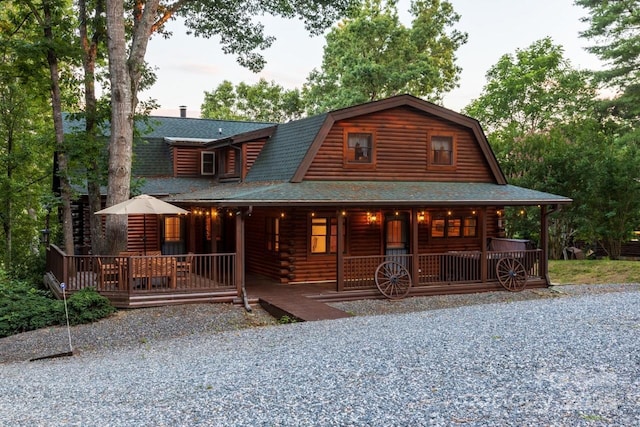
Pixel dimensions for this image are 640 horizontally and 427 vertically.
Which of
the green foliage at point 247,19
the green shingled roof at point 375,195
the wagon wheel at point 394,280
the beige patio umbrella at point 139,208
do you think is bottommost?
the wagon wheel at point 394,280

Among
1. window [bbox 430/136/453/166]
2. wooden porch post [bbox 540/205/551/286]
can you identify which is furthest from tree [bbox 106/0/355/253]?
wooden porch post [bbox 540/205/551/286]

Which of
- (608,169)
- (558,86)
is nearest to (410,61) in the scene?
(558,86)

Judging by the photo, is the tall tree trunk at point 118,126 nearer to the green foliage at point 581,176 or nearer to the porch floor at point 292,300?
the porch floor at point 292,300

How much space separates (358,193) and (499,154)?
16239 mm

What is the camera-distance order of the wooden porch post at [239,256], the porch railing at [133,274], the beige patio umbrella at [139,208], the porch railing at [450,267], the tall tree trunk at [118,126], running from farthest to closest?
the tall tree trunk at [118,126]
the porch railing at [450,267]
the wooden porch post at [239,256]
the beige patio umbrella at [139,208]
the porch railing at [133,274]

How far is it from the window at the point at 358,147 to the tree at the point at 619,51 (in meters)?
23.6

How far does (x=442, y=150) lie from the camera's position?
19734mm

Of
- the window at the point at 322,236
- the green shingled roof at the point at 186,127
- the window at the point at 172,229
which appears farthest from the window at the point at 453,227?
the green shingled roof at the point at 186,127

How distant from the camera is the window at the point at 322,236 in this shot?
17766 mm

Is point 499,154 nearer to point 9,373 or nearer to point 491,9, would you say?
point 491,9

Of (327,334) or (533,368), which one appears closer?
(533,368)

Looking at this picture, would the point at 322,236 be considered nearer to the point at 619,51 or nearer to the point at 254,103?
the point at 619,51

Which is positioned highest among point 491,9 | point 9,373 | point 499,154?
point 491,9

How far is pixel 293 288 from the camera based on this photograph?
16.5m
